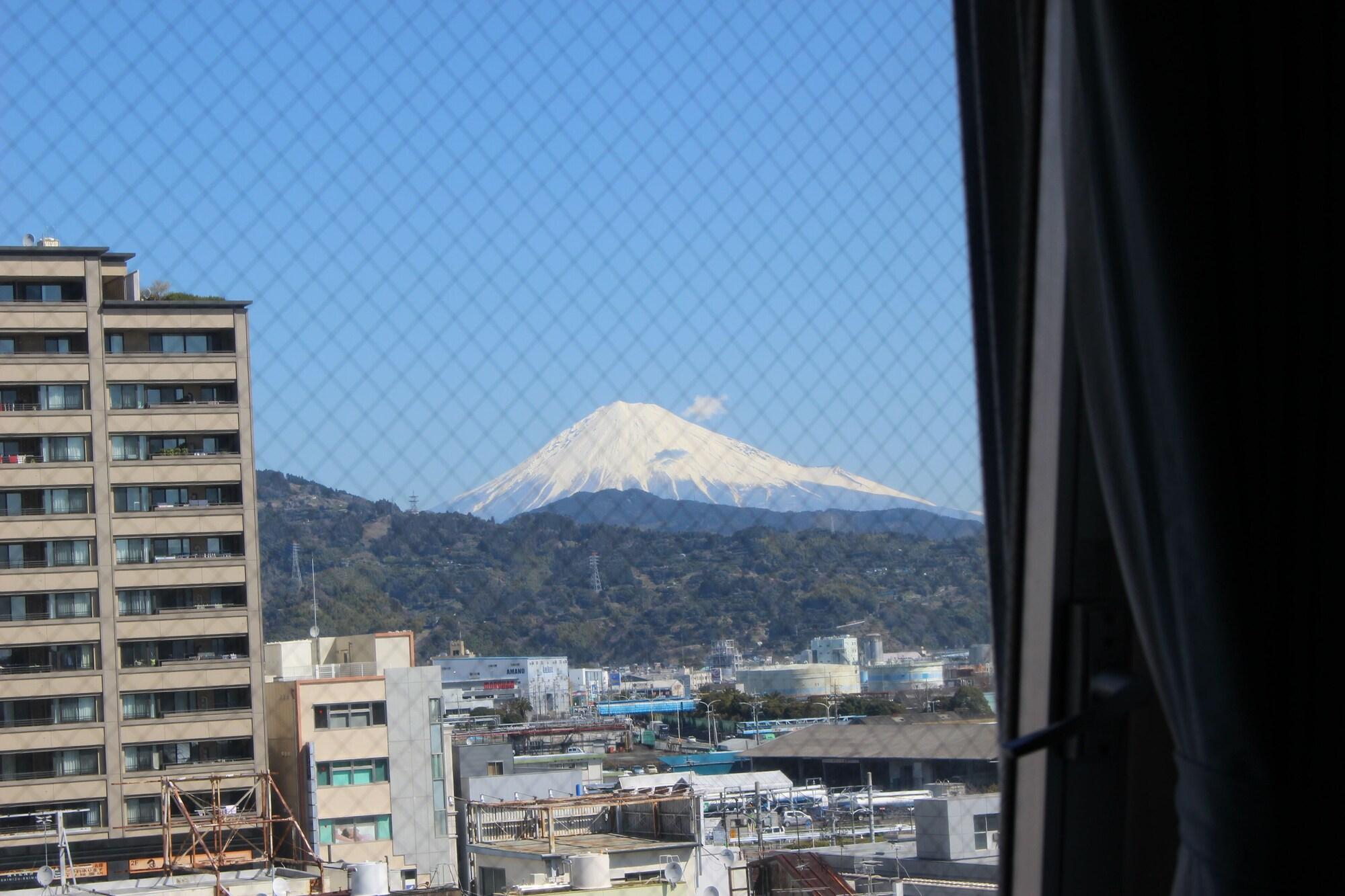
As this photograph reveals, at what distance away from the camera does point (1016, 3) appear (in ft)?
5.19

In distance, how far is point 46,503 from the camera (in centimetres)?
200

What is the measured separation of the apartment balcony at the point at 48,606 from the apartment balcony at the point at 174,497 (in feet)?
0.58

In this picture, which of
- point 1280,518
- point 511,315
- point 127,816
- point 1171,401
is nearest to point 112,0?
point 511,315

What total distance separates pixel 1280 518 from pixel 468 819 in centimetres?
146

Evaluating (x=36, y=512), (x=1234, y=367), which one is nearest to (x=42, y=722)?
(x=36, y=512)

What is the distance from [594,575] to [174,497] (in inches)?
Result: 32.4

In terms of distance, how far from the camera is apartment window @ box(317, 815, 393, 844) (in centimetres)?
210

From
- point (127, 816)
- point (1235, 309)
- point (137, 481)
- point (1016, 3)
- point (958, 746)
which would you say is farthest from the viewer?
point (137, 481)

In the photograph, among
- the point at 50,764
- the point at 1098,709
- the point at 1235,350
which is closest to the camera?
the point at 1235,350

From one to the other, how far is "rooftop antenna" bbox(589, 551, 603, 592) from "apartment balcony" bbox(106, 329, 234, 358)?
0.65 m

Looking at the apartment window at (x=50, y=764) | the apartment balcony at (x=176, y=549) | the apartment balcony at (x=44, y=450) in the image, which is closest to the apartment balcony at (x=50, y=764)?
the apartment window at (x=50, y=764)

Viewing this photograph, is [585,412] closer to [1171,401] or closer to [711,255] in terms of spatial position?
[711,255]

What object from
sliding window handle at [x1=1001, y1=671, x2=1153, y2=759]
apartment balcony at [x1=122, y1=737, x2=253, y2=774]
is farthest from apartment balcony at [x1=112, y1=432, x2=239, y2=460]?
sliding window handle at [x1=1001, y1=671, x2=1153, y2=759]

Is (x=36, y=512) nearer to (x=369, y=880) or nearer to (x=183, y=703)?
(x=183, y=703)
